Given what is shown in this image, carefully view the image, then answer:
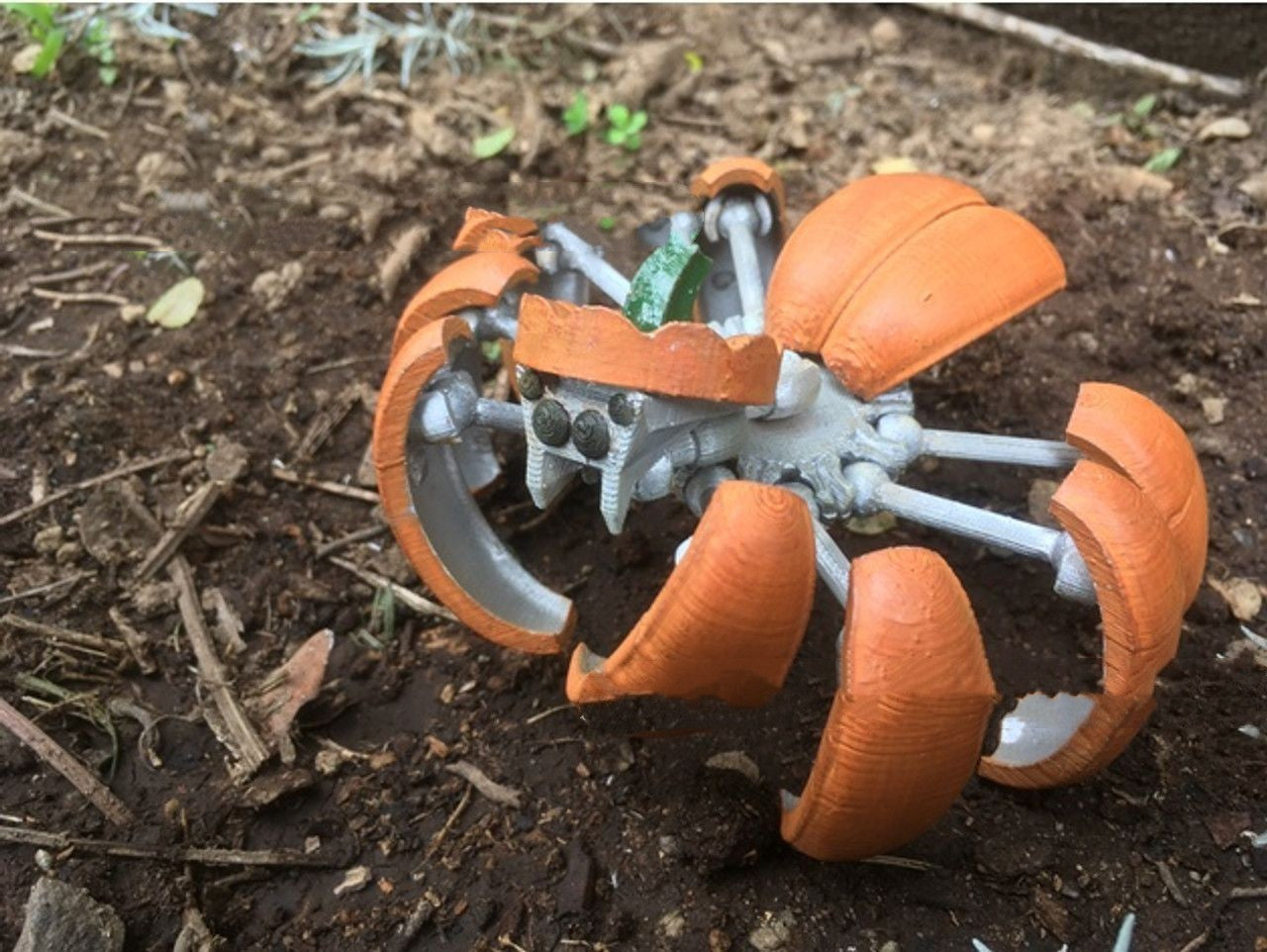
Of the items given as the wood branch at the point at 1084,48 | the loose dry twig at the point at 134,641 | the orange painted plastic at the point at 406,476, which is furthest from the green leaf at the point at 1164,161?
the loose dry twig at the point at 134,641

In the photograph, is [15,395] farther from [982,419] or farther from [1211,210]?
[1211,210]

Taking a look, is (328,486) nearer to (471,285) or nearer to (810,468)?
(471,285)

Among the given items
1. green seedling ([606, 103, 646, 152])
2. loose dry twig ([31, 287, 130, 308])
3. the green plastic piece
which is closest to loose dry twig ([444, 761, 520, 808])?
the green plastic piece

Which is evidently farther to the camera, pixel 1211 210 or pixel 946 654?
pixel 1211 210

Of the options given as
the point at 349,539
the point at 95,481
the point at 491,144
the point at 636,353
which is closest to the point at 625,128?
the point at 491,144

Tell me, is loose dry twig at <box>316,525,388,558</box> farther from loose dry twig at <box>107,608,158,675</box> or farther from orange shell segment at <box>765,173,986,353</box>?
orange shell segment at <box>765,173,986,353</box>

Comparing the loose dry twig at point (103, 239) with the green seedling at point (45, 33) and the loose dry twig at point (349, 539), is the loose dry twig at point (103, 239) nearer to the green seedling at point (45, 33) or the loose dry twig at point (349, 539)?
the green seedling at point (45, 33)

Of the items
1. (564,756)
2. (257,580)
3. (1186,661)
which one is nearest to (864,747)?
(564,756)
